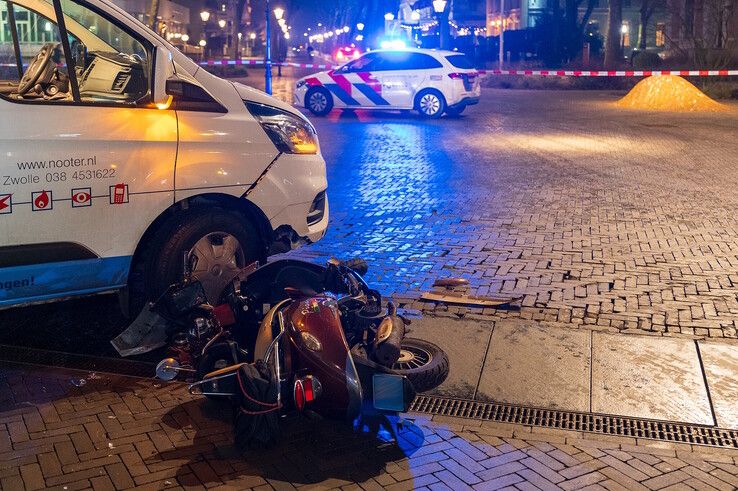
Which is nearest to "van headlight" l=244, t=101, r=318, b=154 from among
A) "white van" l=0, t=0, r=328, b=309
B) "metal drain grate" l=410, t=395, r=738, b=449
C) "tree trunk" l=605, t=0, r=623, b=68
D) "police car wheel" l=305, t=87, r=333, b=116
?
"white van" l=0, t=0, r=328, b=309

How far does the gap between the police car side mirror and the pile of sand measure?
2043 cm

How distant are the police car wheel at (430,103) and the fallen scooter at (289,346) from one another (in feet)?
52.5

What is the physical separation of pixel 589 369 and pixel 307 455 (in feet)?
6.59

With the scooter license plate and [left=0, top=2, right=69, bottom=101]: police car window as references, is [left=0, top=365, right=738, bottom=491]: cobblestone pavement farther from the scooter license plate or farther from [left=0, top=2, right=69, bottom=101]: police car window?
[left=0, top=2, right=69, bottom=101]: police car window

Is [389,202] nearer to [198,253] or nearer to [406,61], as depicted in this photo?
[198,253]

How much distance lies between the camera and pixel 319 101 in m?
21.8

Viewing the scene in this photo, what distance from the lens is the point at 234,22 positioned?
56000 mm

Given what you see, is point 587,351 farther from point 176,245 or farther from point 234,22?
point 234,22

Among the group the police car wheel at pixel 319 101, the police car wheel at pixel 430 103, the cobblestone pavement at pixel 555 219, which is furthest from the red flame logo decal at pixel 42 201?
the police car wheel at pixel 319 101

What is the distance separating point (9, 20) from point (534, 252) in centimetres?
485

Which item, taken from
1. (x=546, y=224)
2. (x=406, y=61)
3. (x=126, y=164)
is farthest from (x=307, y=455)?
(x=406, y=61)

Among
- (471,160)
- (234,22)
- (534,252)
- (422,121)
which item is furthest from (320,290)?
(234,22)

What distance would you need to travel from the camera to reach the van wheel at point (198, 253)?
5711 millimetres

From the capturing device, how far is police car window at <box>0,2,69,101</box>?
19.1 ft
